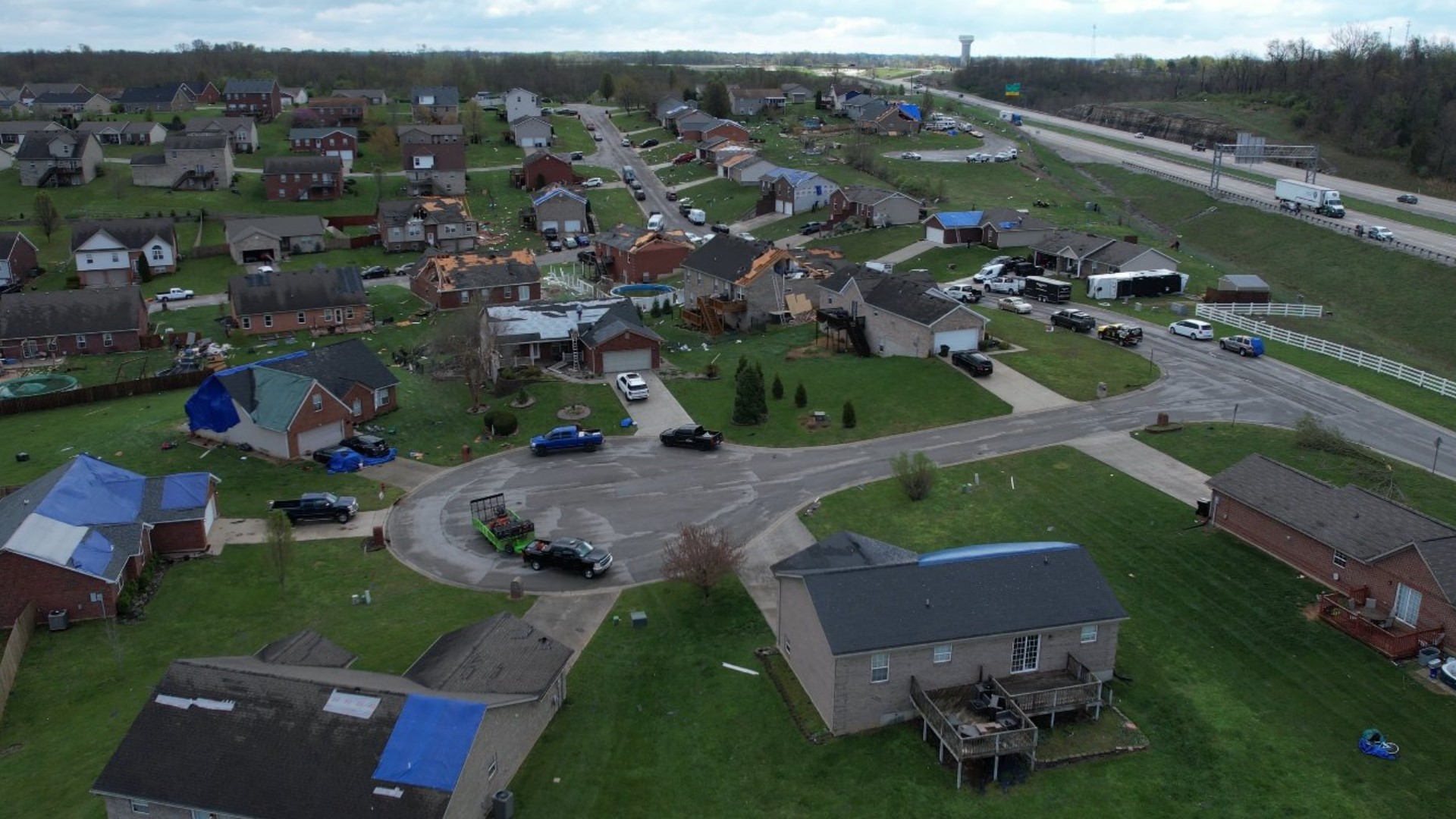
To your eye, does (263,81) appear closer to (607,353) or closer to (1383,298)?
(607,353)

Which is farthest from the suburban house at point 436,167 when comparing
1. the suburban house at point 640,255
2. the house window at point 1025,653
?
the house window at point 1025,653

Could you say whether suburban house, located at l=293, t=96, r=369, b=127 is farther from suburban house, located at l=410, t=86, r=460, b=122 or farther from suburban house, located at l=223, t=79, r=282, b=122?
suburban house, located at l=410, t=86, r=460, b=122

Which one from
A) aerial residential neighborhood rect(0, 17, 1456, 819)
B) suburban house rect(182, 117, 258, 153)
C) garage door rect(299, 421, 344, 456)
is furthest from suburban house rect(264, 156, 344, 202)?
garage door rect(299, 421, 344, 456)

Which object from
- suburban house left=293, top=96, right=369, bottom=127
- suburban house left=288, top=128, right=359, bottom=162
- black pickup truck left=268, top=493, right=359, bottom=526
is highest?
suburban house left=293, top=96, right=369, bottom=127

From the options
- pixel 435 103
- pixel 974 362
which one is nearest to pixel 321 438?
pixel 974 362

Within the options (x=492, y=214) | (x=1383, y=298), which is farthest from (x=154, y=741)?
(x=492, y=214)

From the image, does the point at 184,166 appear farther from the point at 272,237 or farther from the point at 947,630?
the point at 947,630

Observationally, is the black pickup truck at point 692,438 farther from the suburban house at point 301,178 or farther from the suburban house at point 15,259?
the suburban house at point 301,178
